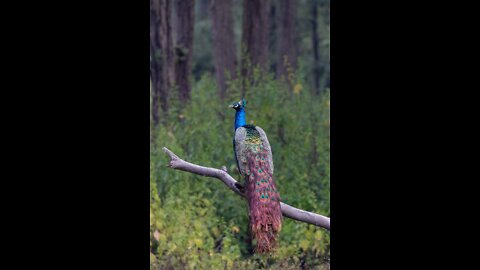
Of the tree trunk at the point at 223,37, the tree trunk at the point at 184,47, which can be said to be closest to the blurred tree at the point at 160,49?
the tree trunk at the point at 184,47

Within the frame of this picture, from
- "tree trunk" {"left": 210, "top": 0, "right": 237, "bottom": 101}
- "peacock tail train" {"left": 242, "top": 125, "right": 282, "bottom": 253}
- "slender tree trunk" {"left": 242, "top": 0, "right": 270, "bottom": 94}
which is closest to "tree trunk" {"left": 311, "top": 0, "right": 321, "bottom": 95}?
"tree trunk" {"left": 210, "top": 0, "right": 237, "bottom": 101}

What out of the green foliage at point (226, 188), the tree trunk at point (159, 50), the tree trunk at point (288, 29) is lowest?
the green foliage at point (226, 188)

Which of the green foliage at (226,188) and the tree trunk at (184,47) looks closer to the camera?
the green foliage at (226,188)

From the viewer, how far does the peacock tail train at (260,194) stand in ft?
16.8

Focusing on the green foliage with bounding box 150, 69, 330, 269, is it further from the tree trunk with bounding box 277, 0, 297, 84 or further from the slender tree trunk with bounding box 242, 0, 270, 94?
the tree trunk with bounding box 277, 0, 297, 84

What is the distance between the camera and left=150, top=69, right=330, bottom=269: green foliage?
27.3 feet

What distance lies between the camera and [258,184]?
17.4 feet

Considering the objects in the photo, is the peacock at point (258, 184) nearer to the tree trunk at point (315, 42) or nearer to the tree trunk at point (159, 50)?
the tree trunk at point (159, 50)

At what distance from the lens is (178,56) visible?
13.5m

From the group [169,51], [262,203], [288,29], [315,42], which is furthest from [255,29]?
[315,42]

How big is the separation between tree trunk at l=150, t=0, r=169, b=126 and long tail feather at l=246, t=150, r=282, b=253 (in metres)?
6.80

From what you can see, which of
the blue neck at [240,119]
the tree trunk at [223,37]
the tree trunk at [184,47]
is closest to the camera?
the blue neck at [240,119]

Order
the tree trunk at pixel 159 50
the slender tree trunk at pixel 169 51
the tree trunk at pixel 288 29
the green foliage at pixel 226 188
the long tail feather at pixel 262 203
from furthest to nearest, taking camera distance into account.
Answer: the tree trunk at pixel 288 29 < the slender tree trunk at pixel 169 51 < the tree trunk at pixel 159 50 < the green foliage at pixel 226 188 < the long tail feather at pixel 262 203

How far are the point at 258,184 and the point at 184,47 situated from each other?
351 inches
